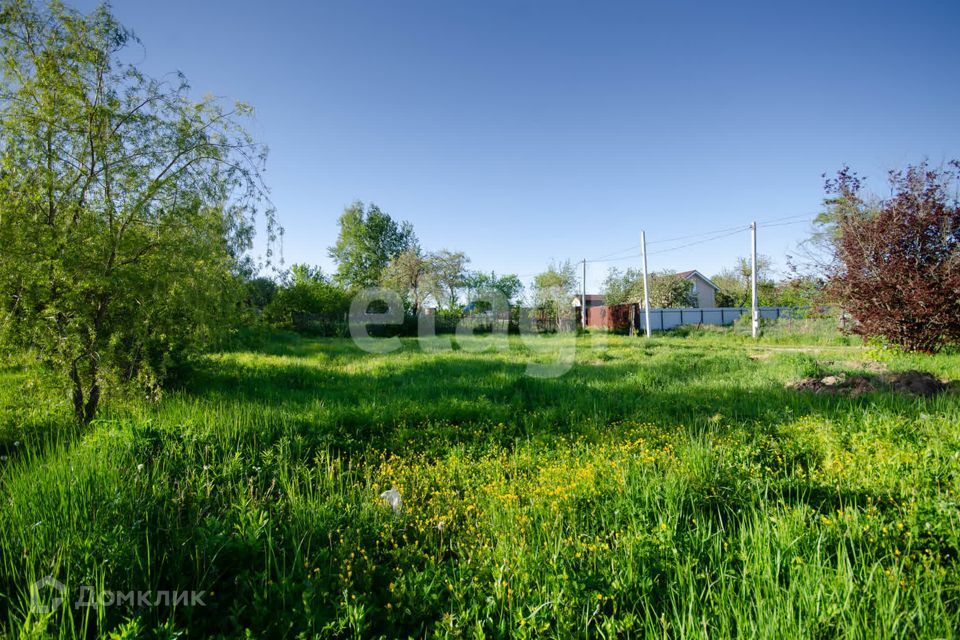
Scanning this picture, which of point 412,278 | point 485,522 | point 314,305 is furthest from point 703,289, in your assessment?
point 485,522

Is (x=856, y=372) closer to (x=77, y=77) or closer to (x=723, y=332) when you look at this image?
(x=77, y=77)

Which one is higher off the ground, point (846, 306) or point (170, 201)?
point (170, 201)

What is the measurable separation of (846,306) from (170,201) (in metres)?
14.7

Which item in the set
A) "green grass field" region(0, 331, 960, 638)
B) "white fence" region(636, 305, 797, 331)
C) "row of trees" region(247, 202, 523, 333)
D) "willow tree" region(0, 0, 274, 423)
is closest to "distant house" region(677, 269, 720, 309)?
"white fence" region(636, 305, 797, 331)

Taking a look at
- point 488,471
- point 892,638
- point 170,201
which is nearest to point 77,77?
point 170,201

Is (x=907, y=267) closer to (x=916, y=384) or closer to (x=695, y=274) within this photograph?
→ (x=916, y=384)

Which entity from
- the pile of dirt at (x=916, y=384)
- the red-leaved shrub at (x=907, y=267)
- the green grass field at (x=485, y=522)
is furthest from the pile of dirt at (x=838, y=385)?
the red-leaved shrub at (x=907, y=267)

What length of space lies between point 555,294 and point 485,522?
30.9 meters

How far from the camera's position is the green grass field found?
183 centimetres

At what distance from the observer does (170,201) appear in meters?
5.14

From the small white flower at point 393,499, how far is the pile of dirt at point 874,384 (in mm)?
6401

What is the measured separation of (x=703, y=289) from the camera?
1827 inches

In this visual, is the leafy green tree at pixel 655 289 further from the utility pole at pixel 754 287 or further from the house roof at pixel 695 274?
the utility pole at pixel 754 287

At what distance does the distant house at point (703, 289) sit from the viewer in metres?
45.4
